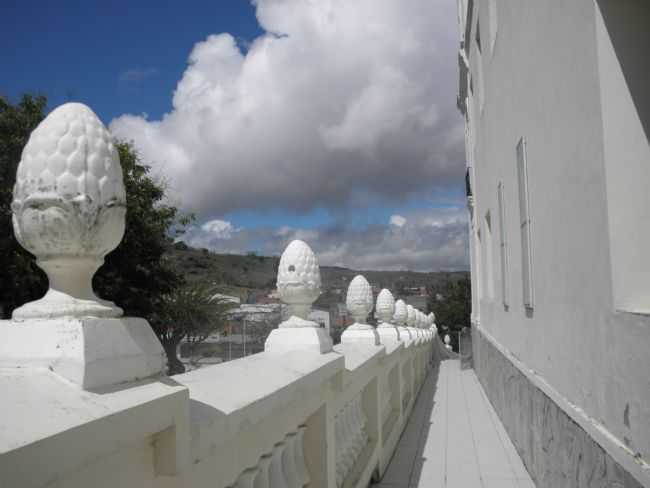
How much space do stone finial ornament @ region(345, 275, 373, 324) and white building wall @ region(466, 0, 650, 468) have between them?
1.74 metres

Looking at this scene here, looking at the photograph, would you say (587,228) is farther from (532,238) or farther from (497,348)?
(497,348)

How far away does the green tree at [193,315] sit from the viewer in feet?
80.5

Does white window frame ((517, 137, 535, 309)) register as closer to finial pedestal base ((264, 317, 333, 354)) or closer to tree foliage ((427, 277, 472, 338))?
finial pedestal base ((264, 317, 333, 354))

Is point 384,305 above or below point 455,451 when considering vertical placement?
above

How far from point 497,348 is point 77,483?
868 cm

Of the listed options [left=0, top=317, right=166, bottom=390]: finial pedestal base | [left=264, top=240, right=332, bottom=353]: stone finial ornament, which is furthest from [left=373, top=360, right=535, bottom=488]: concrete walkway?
[left=0, top=317, right=166, bottom=390]: finial pedestal base

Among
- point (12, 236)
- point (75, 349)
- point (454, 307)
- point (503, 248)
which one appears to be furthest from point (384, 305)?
point (454, 307)

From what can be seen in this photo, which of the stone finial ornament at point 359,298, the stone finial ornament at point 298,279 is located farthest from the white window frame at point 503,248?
the stone finial ornament at point 298,279

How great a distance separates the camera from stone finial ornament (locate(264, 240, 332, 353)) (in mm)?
3838

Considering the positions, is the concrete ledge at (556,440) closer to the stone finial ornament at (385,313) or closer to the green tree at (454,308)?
the stone finial ornament at (385,313)

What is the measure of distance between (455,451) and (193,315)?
19.9 metres

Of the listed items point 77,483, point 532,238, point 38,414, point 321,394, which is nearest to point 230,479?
point 77,483

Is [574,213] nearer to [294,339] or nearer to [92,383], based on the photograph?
[294,339]

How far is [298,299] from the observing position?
13.4 ft
